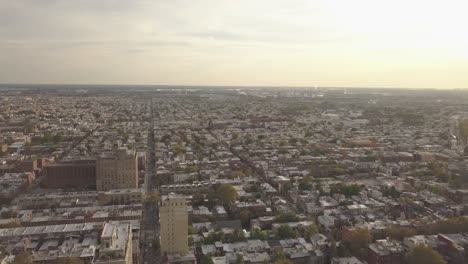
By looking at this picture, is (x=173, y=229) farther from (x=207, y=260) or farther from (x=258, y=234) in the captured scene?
(x=258, y=234)

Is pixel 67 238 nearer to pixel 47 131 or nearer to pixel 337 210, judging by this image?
pixel 337 210

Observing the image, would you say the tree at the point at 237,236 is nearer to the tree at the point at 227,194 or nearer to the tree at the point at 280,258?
the tree at the point at 280,258

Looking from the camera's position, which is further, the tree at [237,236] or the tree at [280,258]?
the tree at [237,236]

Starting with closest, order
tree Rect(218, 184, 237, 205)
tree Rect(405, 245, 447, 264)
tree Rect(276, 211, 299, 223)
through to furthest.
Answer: tree Rect(405, 245, 447, 264) < tree Rect(276, 211, 299, 223) < tree Rect(218, 184, 237, 205)

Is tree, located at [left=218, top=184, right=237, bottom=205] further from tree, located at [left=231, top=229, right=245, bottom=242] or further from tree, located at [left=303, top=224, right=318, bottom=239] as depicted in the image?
tree, located at [left=303, top=224, right=318, bottom=239]

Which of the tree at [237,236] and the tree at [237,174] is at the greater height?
the tree at [237,174]

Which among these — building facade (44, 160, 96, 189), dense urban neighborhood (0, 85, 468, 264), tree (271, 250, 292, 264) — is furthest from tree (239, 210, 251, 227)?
building facade (44, 160, 96, 189)

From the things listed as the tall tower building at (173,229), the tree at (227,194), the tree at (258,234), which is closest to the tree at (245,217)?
the tree at (258,234)

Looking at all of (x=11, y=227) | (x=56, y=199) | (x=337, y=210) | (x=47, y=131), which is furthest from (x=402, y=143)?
(x=47, y=131)
